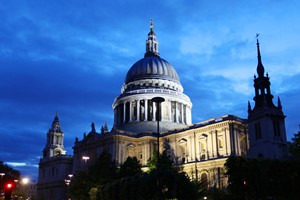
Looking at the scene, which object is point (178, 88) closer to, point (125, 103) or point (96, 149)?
point (125, 103)

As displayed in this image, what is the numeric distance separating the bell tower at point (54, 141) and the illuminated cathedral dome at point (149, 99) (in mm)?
30305

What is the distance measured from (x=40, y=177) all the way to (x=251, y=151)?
82660 millimetres

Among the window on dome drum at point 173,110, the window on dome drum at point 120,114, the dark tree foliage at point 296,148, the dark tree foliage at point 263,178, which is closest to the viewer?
the dark tree foliage at point 263,178

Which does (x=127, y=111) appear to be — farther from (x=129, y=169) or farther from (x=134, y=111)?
(x=129, y=169)

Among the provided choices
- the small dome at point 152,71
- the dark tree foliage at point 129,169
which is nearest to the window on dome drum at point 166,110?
the small dome at point 152,71

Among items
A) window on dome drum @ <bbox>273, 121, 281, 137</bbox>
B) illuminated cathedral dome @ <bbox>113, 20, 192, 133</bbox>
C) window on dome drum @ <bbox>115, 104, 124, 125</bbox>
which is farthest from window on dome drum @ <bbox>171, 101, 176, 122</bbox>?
window on dome drum @ <bbox>273, 121, 281, 137</bbox>

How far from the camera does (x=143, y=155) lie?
3263 inches

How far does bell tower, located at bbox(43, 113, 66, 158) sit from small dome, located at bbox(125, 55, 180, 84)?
32737mm

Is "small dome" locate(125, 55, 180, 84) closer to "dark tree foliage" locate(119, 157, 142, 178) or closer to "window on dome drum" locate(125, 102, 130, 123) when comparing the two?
"window on dome drum" locate(125, 102, 130, 123)

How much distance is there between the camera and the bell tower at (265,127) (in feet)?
192

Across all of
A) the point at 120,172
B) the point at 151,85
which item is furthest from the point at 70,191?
the point at 151,85

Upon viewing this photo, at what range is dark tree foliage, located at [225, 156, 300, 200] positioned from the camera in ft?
140

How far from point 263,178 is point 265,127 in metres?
17.4

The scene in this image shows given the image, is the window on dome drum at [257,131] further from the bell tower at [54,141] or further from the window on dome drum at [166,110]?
the bell tower at [54,141]
